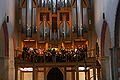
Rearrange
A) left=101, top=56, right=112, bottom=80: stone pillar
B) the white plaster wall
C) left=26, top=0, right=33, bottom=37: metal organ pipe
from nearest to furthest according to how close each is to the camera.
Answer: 1. the white plaster wall
2. left=101, top=56, right=112, bottom=80: stone pillar
3. left=26, top=0, right=33, bottom=37: metal organ pipe

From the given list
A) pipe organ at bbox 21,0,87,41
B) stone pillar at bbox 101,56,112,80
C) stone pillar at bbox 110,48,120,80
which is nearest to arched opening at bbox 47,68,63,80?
pipe organ at bbox 21,0,87,41

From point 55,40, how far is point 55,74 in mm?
2968

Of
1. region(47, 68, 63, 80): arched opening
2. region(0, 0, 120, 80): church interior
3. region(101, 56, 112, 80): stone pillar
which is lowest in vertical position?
region(47, 68, 63, 80): arched opening

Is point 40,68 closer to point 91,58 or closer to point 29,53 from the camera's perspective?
point 29,53

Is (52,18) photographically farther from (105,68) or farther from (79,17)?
(105,68)

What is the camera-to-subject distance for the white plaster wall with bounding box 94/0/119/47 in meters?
18.5

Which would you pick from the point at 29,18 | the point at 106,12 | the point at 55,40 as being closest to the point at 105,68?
the point at 106,12

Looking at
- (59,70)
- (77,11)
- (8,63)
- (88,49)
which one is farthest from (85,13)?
(8,63)

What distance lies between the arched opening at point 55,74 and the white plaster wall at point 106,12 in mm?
4738

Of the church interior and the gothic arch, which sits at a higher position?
the church interior

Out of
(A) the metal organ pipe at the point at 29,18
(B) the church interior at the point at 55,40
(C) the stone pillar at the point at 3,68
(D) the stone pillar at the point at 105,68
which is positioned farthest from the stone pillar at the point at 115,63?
(A) the metal organ pipe at the point at 29,18

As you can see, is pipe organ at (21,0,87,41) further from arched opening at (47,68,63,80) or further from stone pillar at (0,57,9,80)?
stone pillar at (0,57,9,80)

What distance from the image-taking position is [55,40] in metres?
24.8

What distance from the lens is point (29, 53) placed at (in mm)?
22953
